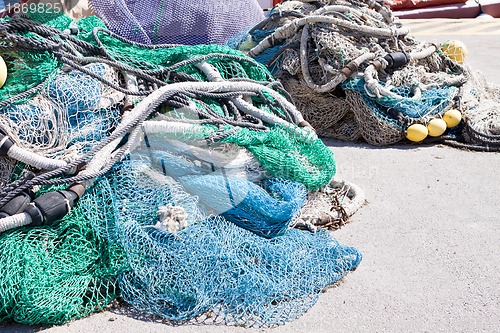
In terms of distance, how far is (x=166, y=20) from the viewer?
4.59m

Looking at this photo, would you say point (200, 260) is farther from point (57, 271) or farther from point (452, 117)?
point (452, 117)

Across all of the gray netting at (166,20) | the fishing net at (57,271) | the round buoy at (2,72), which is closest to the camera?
the fishing net at (57,271)

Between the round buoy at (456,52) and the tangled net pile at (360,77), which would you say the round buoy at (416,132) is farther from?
the round buoy at (456,52)

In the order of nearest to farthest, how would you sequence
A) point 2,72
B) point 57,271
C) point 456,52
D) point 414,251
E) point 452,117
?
point 57,271
point 2,72
point 414,251
point 452,117
point 456,52

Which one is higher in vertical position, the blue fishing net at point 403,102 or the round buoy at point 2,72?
the round buoy at point 2,72

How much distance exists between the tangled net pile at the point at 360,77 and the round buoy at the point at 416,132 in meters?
0.05

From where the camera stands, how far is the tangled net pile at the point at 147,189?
2740mm

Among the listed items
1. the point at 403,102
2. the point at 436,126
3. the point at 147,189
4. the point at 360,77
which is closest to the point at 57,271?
the point at 147,189

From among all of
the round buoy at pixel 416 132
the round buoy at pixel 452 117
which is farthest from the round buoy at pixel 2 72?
the round buoy at pixel 452 117

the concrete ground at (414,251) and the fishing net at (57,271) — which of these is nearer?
the fishing net at (57,271)

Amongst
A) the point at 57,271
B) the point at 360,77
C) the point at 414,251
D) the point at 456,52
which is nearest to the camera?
the point at 57,271

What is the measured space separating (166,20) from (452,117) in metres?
2.36

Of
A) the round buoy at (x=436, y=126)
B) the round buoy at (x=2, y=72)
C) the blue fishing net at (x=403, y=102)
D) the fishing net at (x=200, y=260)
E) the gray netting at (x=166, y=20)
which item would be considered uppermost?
the round buoy at (x=2, y=72)

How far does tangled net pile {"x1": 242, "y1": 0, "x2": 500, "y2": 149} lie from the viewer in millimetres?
4906
